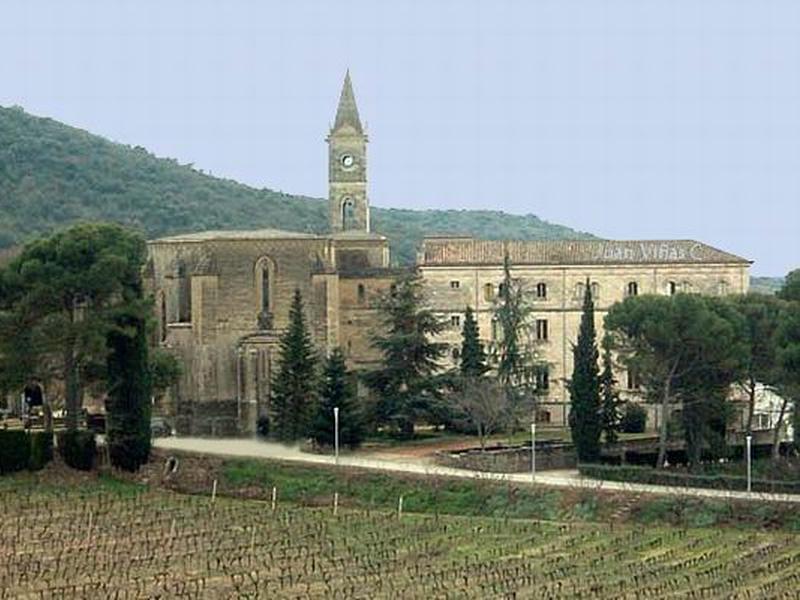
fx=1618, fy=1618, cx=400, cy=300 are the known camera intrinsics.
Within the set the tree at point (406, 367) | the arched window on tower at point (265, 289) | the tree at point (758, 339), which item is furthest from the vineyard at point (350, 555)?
the arched window on tower at point (265, 289)

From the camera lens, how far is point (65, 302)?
160 feet

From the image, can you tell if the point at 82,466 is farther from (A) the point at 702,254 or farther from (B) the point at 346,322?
(A) the point at 702,254

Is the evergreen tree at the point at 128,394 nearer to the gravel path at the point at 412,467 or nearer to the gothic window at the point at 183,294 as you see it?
the gravel path at the point at 412,467

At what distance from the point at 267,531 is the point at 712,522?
36.1ft

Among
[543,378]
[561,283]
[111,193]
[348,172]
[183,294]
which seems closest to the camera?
[183,294]

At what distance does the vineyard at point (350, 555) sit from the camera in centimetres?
3047

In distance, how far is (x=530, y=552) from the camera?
35.3m

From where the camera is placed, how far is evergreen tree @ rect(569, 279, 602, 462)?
160 feet

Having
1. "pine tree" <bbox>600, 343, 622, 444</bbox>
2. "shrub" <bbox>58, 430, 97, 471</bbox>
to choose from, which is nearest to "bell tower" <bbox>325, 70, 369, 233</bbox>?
"pine tree" <bbox>600, 343, 622, 444</bbox>

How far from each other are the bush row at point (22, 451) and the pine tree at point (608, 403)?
1685 centimetres

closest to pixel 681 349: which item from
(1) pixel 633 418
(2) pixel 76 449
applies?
(1) pixel 633 418

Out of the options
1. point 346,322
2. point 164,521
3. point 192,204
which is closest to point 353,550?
point 164,521

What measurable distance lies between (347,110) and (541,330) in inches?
766

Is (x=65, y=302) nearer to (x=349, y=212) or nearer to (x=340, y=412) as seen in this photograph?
(x=340, y=412)
